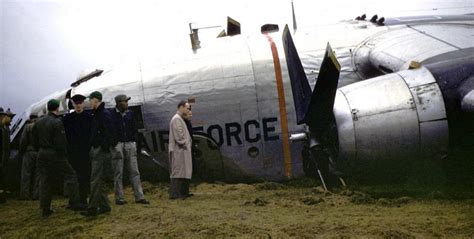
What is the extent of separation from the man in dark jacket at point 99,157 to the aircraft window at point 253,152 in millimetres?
2670

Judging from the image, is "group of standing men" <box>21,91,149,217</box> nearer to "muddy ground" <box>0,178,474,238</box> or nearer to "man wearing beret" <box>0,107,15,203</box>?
"muddy ground" <box>0,178,474,238</box>

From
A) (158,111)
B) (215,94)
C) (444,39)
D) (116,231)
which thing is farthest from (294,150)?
(116,231)

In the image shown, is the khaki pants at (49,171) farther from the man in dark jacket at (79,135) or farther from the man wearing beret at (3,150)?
the man wearing beret at (3,150)

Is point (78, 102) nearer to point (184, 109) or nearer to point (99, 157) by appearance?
point (99, 157)

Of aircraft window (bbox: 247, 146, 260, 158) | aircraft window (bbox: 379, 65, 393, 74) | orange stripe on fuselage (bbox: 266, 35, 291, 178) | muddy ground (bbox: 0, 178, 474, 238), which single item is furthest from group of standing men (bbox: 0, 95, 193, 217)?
aircraft window (bbox: 379, 65, 393, 74)

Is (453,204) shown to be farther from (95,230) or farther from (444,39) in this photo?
(95,230)

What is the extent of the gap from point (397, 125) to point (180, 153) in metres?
3.50

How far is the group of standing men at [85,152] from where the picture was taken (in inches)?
271

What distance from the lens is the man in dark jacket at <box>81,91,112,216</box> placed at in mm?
6742

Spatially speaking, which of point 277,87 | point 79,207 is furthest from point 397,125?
point 79,207

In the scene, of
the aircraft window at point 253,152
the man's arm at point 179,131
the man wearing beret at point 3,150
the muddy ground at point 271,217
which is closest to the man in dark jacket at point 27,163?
the man wearing beret at point 3,150

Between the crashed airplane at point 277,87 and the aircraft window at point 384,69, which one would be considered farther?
the aircraft window at point 384,69

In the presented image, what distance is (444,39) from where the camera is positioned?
8273 mm

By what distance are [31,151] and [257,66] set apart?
4877 millimetres
